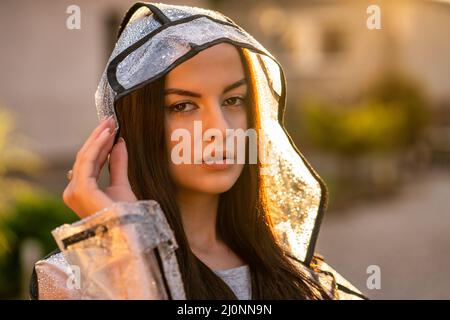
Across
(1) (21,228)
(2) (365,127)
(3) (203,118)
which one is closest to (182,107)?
(3) (203,118)

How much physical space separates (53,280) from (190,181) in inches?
13.1

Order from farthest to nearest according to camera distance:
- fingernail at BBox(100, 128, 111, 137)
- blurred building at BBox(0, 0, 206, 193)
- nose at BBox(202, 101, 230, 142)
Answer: blurred building at BBox(0, 0, 206, 193) → nose at BBox(202, 101, 230, 142) → fingernail at BBox(100, 128, 111, 137)

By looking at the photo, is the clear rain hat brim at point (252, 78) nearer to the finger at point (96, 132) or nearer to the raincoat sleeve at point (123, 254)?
the finger at point (96, 132)

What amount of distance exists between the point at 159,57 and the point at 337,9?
17.3 metres

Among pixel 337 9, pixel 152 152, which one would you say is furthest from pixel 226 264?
pixel 337 9

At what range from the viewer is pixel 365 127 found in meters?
11.2

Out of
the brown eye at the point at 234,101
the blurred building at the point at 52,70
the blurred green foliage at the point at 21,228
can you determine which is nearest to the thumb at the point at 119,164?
the brown eye at the point at 234,101

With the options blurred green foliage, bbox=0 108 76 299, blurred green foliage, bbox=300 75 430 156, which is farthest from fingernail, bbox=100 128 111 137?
blurred green foliage, bbox=300 75 430 156

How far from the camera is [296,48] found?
18719mm

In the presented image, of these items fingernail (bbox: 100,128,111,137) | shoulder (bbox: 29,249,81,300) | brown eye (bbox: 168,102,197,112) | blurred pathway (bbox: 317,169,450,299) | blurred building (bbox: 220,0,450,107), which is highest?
blurred building (bbox: 220,0,450,107)

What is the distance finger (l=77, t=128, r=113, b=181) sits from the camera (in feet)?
4.83

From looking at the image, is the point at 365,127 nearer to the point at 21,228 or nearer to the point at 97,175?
the point at 21,228

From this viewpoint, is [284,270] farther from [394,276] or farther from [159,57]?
[394,276]

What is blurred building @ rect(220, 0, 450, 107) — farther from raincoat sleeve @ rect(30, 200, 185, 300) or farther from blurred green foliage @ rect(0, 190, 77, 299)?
raincoat sleeve @ rect(30, 200, 185, 300)
